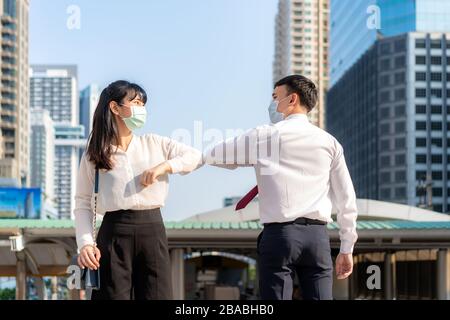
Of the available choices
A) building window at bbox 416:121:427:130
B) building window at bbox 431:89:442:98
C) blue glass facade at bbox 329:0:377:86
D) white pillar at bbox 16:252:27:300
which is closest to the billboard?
white pillar at bbox 16:252:27:300

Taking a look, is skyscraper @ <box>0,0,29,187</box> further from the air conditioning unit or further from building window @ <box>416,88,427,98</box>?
the air conditioning unit

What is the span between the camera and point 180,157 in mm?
4211

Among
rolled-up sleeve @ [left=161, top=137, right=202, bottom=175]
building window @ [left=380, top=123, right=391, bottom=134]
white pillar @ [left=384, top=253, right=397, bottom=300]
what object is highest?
building window @ [left=380, top=123, right=391, bottom=134]

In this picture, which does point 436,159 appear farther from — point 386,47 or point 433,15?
point 433,15

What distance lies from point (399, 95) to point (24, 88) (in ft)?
211

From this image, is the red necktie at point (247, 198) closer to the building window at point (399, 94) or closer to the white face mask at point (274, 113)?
the white face mask at point (274, 113)

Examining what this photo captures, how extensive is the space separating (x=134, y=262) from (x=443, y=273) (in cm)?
2320

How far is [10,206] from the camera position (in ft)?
237

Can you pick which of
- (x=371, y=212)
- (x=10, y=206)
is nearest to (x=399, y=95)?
(x=10, y=206)

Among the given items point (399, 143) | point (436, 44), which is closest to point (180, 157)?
point (399, 143)

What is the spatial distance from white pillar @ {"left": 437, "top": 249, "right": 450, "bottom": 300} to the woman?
2266 centimetres

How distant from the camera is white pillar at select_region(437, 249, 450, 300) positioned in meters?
26.0
